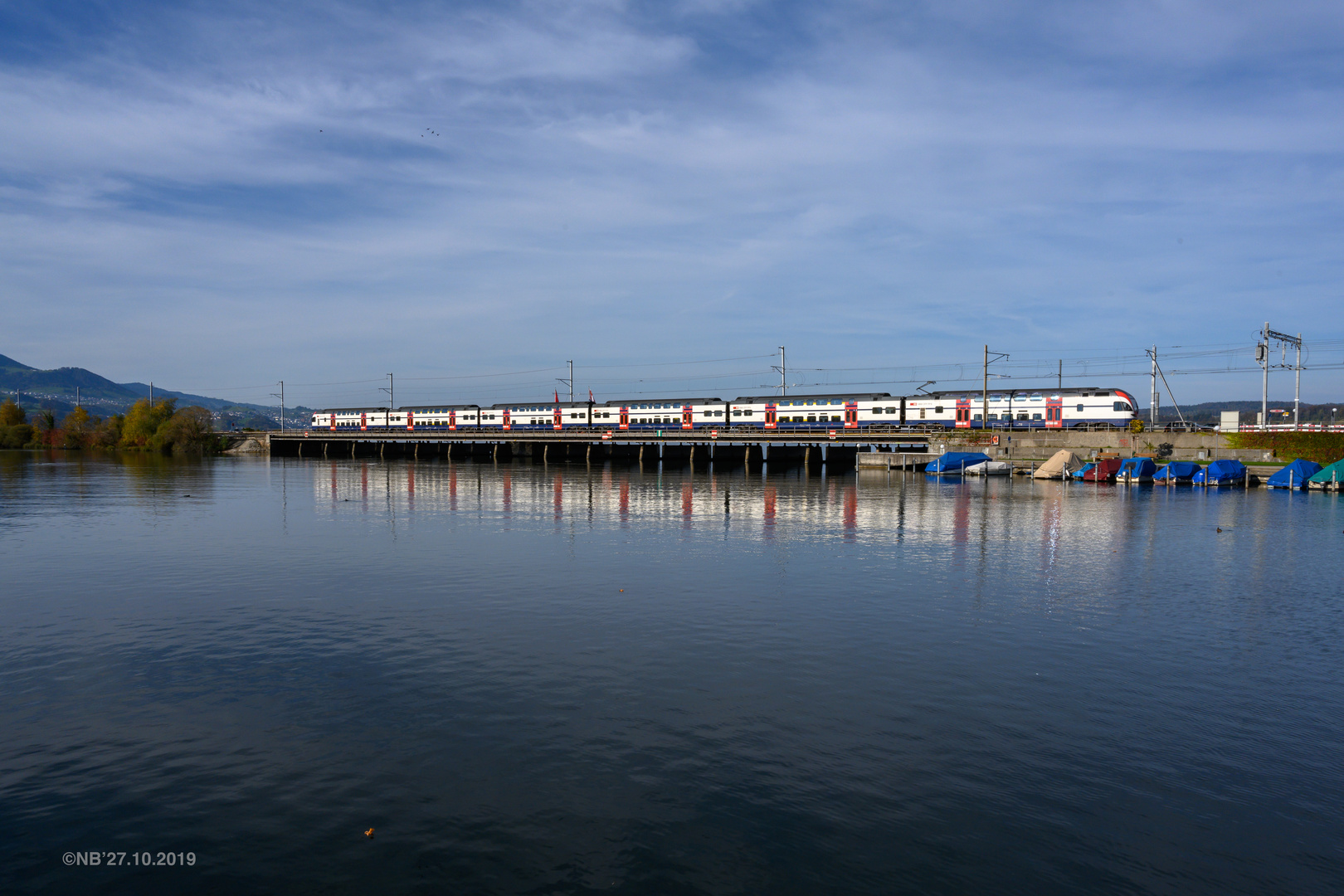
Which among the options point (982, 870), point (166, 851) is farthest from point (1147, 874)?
point (166, 851)

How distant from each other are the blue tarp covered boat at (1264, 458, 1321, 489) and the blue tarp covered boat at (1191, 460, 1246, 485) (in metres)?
2.80

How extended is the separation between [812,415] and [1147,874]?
306 feet

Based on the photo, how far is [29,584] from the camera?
23.7m

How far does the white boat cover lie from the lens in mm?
77625

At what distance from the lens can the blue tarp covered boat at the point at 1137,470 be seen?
7369cm

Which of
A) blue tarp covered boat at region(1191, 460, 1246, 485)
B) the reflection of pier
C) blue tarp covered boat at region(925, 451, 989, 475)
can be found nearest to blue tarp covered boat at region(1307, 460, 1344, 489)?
blue tarp covered boat at region(1191, 460, 1246, 485)

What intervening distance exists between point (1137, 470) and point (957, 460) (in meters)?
16.9

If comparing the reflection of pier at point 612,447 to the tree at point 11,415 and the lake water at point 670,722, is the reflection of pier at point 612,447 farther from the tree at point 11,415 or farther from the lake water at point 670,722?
the lake water at point 670,722

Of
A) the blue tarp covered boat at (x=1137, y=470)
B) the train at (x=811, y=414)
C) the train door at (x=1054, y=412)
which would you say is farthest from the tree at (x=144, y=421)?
the blue tarp covered boat at (x=1137, y=470)

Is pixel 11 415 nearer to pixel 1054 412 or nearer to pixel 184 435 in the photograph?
pixel 184 435

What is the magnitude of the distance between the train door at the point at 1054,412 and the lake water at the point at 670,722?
60.5m

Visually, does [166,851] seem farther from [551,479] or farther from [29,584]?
[551,479]

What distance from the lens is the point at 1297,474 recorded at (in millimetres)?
66062

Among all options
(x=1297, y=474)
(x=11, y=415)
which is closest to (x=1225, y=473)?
(x=1297, y=474)
